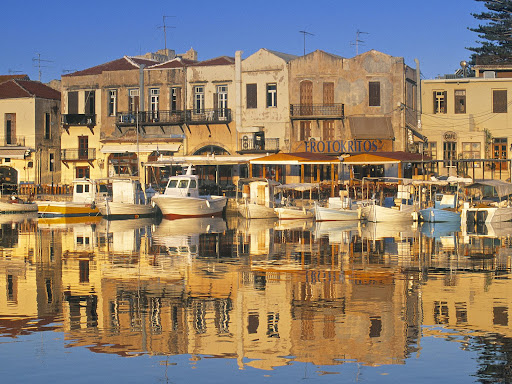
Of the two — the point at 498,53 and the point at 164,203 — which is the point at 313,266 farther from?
the point at 498,53

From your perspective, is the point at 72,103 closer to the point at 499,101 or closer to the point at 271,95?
the point at 271,95

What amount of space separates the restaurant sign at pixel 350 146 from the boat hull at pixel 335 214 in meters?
10.9

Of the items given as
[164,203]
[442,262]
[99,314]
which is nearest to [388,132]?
[164,203]

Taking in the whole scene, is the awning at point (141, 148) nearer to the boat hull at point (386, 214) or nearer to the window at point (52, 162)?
the window at point (52, 162)

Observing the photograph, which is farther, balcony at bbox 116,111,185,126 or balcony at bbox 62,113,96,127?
balcony at bbox 62,113,96,127

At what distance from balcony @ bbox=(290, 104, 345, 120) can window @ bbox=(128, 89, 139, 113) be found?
37.7 ft

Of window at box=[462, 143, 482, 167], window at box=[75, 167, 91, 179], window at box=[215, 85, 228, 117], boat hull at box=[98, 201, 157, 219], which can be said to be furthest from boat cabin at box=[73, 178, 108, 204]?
window at box=[462, 143, 482, 167]

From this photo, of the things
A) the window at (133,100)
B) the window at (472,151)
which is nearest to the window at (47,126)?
the window at (133,100)

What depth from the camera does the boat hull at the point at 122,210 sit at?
47.9m

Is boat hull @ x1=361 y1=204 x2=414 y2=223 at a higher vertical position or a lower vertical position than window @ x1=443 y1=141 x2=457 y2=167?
lower

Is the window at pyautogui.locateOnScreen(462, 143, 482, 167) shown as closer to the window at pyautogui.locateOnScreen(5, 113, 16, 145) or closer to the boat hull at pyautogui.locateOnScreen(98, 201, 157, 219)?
the boat hull at pyautogui.locateOnScreen(98, 201, 157, 219)

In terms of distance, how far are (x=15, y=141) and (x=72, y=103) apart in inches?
202

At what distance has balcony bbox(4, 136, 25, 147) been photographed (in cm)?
6294

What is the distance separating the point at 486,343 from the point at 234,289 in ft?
23.1
